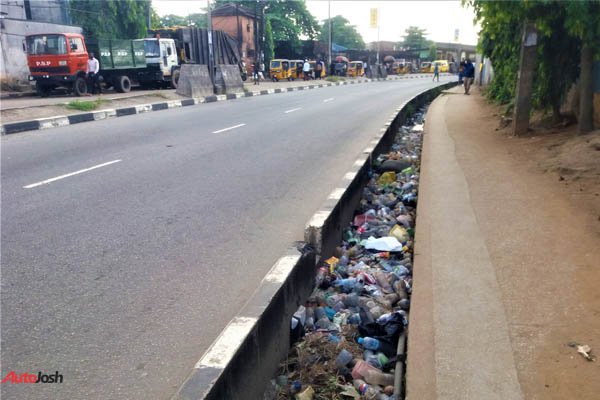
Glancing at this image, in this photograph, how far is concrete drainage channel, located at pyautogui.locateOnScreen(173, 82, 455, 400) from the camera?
2.01m

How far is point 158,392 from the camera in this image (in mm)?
2297

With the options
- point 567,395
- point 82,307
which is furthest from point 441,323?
point 82,307

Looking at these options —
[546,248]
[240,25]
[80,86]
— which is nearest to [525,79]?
[546,248]

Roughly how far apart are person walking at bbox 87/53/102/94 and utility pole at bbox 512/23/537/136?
1572 centimetres

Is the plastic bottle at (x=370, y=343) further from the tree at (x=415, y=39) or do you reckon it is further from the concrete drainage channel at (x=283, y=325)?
Result: the tree at (x=415, y=39)

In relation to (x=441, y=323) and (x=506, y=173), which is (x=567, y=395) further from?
(x=506, y=173)

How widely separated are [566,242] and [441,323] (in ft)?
5.60

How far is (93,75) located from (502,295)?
19.6 meters

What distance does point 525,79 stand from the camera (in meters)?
8.77

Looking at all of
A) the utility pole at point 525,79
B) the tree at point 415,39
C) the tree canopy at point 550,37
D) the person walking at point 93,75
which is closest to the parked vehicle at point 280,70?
the person walking at point 93,75

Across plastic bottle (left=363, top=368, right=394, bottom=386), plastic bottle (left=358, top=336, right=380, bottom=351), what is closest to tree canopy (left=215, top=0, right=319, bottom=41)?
plastic bottle (left=358, top=336, right=380, bottom=351)

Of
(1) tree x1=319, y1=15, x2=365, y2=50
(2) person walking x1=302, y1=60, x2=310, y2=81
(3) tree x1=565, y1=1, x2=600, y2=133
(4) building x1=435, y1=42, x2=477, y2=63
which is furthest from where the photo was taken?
(1) tree x1=319, y1=15, x2=365, y2=50

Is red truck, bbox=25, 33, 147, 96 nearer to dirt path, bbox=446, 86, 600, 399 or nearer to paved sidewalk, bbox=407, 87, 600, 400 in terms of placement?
Result: dirt path, bbox=446, 86, 600, 399

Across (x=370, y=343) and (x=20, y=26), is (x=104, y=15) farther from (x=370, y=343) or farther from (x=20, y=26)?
(x=370, y=343)
